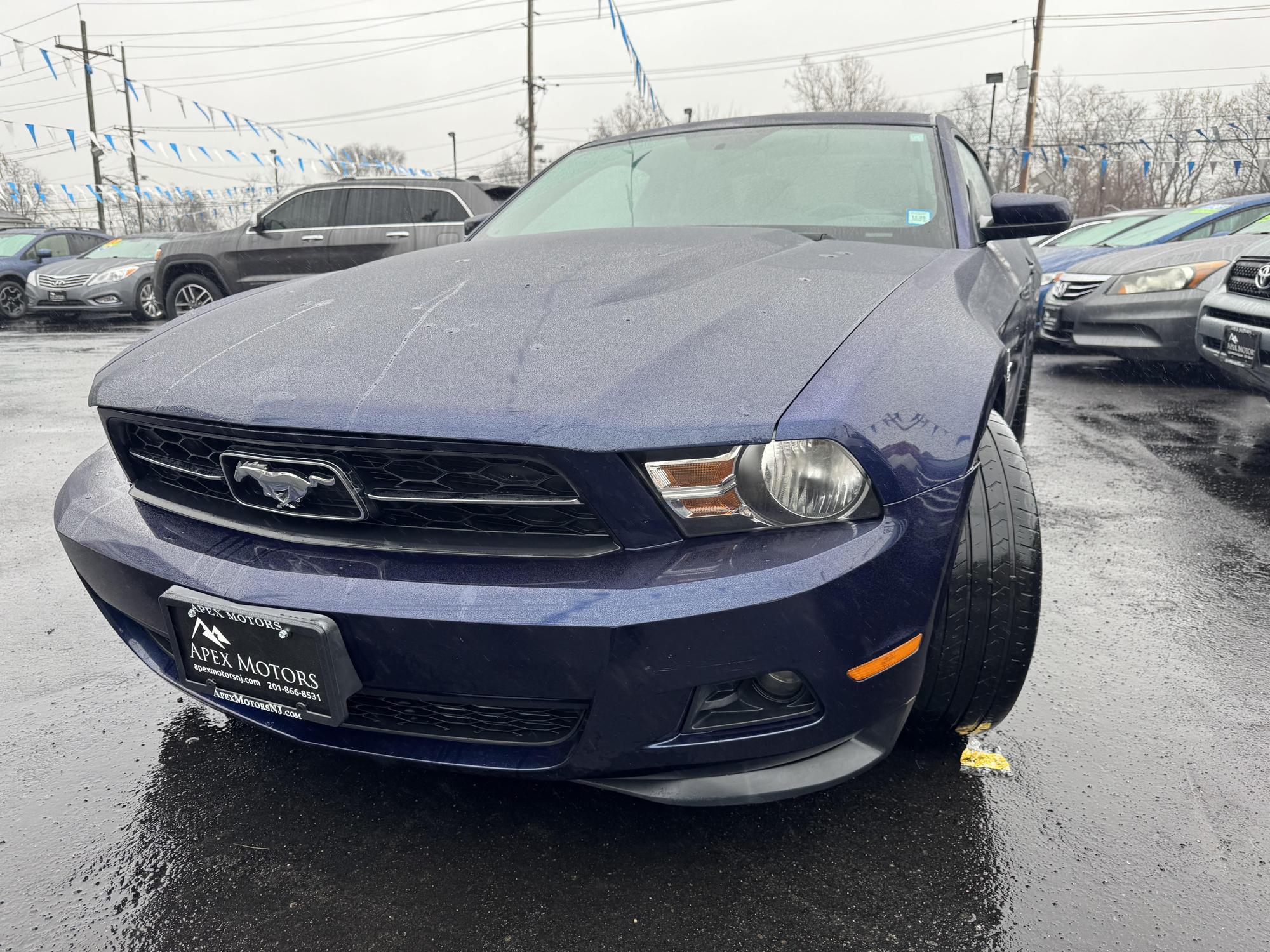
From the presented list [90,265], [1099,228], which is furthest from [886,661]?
[90,265]

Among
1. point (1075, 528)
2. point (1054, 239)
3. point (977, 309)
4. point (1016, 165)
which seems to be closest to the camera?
point (977, 309)

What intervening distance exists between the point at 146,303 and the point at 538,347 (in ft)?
39.5

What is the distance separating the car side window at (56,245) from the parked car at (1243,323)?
48.6 feet

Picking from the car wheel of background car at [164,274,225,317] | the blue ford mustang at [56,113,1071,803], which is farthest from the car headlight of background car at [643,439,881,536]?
the car wheel of background car at [164,274,225,317]

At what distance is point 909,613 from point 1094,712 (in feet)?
3.36

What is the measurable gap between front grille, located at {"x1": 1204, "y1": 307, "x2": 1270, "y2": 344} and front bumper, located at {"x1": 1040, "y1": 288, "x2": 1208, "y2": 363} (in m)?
1.36

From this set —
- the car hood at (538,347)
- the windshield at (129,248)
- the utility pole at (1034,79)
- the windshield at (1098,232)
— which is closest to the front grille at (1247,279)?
the car hood at (538,347)

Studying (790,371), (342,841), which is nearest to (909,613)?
(790,371)

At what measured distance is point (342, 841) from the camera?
1.68 m

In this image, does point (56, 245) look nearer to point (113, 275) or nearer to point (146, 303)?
point (113, 275)

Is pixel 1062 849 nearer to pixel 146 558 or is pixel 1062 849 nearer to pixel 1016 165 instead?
pixel 146 558

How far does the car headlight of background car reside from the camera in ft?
4.51

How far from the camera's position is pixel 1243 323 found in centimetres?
420

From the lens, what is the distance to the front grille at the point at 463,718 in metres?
1.43
